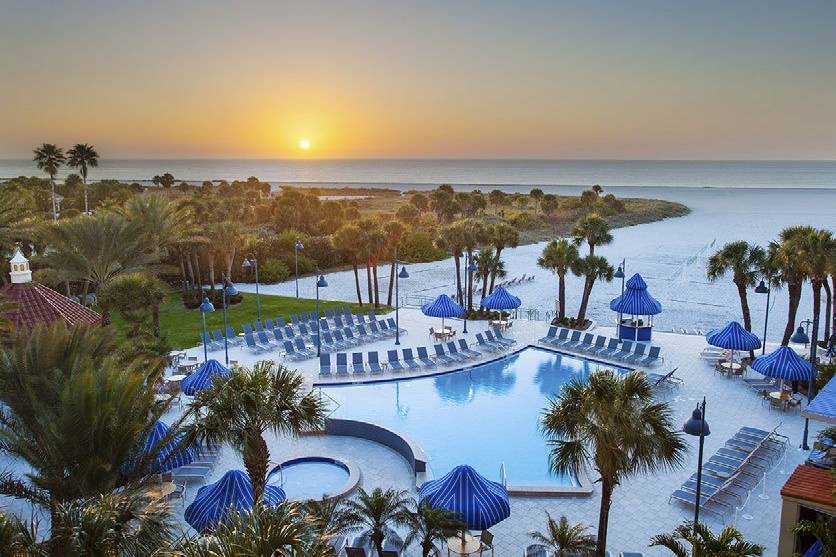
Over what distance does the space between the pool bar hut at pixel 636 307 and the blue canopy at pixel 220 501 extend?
1628cm

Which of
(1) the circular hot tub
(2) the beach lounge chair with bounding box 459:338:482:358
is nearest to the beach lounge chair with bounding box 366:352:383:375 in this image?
(2) the beach lounge chair with bounding box 459:338:482:358

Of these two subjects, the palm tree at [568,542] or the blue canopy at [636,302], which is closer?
the palm tree at [568,542]

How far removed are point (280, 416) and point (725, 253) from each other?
Result: 17.5m

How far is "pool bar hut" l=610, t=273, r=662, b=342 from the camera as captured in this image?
75.1 feet

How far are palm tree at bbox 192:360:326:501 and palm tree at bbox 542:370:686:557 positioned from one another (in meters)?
4.17

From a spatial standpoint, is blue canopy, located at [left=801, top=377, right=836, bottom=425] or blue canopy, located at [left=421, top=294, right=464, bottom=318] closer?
blue canopy, located at [left=801, top=377, right=836, bottom=425]

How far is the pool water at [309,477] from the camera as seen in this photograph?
44.0 feet

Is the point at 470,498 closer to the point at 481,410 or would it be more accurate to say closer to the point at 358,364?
the point at 481,410

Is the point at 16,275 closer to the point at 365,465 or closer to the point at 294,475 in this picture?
the point at 294,475

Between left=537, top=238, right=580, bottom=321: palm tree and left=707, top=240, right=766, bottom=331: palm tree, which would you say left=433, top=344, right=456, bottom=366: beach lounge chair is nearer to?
left=537, top=238, right=580, bottom=321: palm tree

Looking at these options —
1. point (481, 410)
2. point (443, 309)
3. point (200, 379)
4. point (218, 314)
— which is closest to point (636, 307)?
point (443, 309)

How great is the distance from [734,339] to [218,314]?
850 inches

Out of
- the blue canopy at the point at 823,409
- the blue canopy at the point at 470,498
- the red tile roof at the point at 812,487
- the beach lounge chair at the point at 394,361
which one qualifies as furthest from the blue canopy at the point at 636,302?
the blue canopy at the point at 470,498

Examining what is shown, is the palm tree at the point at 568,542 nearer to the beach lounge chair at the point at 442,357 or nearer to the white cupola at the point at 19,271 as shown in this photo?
the beach lounge chair at the point at 442,357
